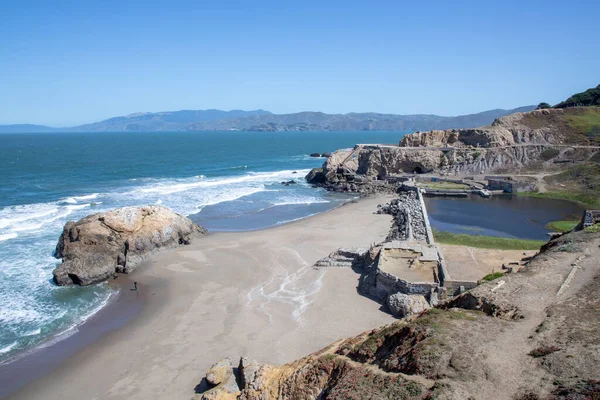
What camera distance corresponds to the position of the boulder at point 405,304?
60.7 feet

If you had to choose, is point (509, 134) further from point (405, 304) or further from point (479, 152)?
point (405, 304)

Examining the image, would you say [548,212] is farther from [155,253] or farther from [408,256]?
[155,253]

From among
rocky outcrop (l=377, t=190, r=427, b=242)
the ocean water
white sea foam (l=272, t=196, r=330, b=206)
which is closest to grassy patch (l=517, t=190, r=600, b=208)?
rocky outcrop (l=377, t=190, r=427, b=242)

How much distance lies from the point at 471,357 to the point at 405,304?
9.43m

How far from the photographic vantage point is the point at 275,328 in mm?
18672

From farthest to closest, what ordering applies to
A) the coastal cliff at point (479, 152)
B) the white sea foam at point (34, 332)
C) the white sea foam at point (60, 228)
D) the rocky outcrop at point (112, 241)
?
the coastal cliff at point (479, 152) < the rocky outcrop at point (112, 241) < the white sea foam at point (60, 228) < the white sea foam at point (34, 332)

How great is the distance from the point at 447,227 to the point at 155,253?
2116 centimetres

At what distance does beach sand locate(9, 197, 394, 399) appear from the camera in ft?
52.4

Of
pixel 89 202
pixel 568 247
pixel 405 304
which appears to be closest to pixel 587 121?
pixel 568 247

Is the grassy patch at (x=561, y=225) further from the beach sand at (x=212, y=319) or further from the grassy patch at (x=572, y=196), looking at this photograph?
the beach sand at (x=212, y=319)

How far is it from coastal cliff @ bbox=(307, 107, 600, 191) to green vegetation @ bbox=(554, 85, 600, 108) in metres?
12.3

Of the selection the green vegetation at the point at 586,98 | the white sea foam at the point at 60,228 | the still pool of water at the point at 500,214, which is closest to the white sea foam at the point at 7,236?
the white sea foam at the point at 60,228

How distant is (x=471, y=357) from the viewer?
940 cm

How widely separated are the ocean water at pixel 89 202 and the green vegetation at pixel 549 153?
88.4ft
